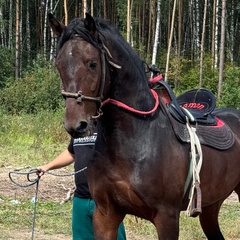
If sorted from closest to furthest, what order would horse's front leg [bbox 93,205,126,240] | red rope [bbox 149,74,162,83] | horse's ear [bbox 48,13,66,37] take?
1. horse's ear [bbox 48,13,66,37]
2. horse's front leg [bbox 93,205,126,240]
3. red rope [bbox 149,74,162,83]

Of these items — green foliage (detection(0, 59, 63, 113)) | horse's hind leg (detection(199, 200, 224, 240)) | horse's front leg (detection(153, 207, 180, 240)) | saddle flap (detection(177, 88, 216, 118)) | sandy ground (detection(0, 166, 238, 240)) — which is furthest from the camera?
green foliage (detection(0, 59, 63, 113))

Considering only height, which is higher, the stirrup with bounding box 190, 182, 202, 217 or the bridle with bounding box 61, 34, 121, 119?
the bridle with bounding box 61, 34, 121, 119

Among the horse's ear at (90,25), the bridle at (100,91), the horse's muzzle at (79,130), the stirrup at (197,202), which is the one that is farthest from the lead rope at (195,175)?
the horse's ear at (90,25)

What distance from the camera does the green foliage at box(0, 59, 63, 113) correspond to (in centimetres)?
2544

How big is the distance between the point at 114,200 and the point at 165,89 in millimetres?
996

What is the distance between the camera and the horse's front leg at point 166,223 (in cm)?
378

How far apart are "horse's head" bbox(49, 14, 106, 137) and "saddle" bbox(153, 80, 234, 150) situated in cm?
82

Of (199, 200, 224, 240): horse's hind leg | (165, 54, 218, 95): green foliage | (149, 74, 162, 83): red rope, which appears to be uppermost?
(149, 74, 162, 83): red rope

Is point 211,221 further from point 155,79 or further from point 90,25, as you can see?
point 90,25

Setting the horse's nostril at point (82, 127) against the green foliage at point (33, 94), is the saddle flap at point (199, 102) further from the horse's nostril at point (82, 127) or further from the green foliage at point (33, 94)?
the green foliage at point (33, 94)

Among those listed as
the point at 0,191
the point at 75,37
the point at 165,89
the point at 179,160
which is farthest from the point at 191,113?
the point at 0,191

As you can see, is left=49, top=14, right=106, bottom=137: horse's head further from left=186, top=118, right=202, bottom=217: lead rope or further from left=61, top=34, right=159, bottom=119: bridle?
left=186, top=118, right=202, bottom=217: lead rope

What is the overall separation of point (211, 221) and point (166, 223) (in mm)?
1657

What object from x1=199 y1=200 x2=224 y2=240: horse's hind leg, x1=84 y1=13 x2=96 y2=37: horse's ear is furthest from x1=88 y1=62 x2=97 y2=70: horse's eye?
x1=199 y1=200 x2=224 y2=240: horse's hind leg
